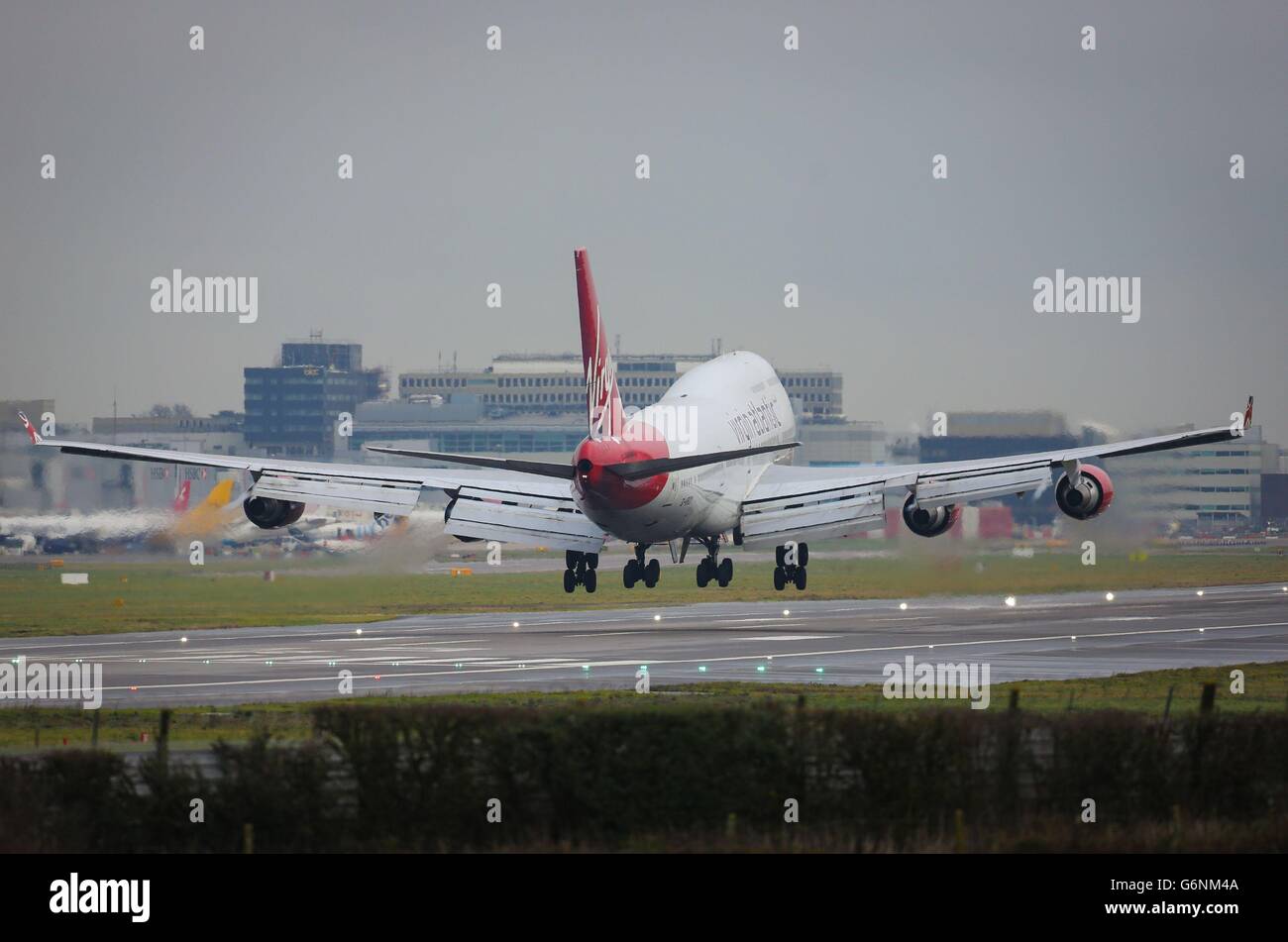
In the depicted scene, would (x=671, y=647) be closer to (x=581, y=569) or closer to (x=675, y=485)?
(x=675, y=485)

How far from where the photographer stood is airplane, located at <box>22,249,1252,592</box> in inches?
2403

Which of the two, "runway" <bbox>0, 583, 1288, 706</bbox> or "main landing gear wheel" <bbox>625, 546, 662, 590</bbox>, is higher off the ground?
"main landing gear wheel" <bbox>625, 546, 662, 590</bbox>

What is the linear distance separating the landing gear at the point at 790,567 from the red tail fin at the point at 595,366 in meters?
12.3

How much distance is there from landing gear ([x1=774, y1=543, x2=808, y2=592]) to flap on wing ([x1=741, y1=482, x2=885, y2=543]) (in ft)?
4.06

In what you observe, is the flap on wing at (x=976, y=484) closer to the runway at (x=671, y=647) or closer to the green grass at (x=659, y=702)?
the runway at (x=671, y=647)

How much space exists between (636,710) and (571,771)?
Answer: 1.38m

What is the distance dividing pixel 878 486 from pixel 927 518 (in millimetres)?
2726

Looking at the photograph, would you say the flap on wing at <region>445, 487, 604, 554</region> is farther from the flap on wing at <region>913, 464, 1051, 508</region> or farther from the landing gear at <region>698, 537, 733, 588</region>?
the flap on wing at <region>913, 464, 1051, 508</region>

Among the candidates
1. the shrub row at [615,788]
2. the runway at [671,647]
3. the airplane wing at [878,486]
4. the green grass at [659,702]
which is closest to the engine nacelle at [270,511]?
the runway at [671,647]

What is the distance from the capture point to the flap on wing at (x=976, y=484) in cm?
6338

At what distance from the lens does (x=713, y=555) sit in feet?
238

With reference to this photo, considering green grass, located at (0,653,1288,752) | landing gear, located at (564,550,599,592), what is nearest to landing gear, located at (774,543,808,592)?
landing gear, located at (564,550,599,592)

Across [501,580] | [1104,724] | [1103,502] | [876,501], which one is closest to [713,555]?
[876,501]
